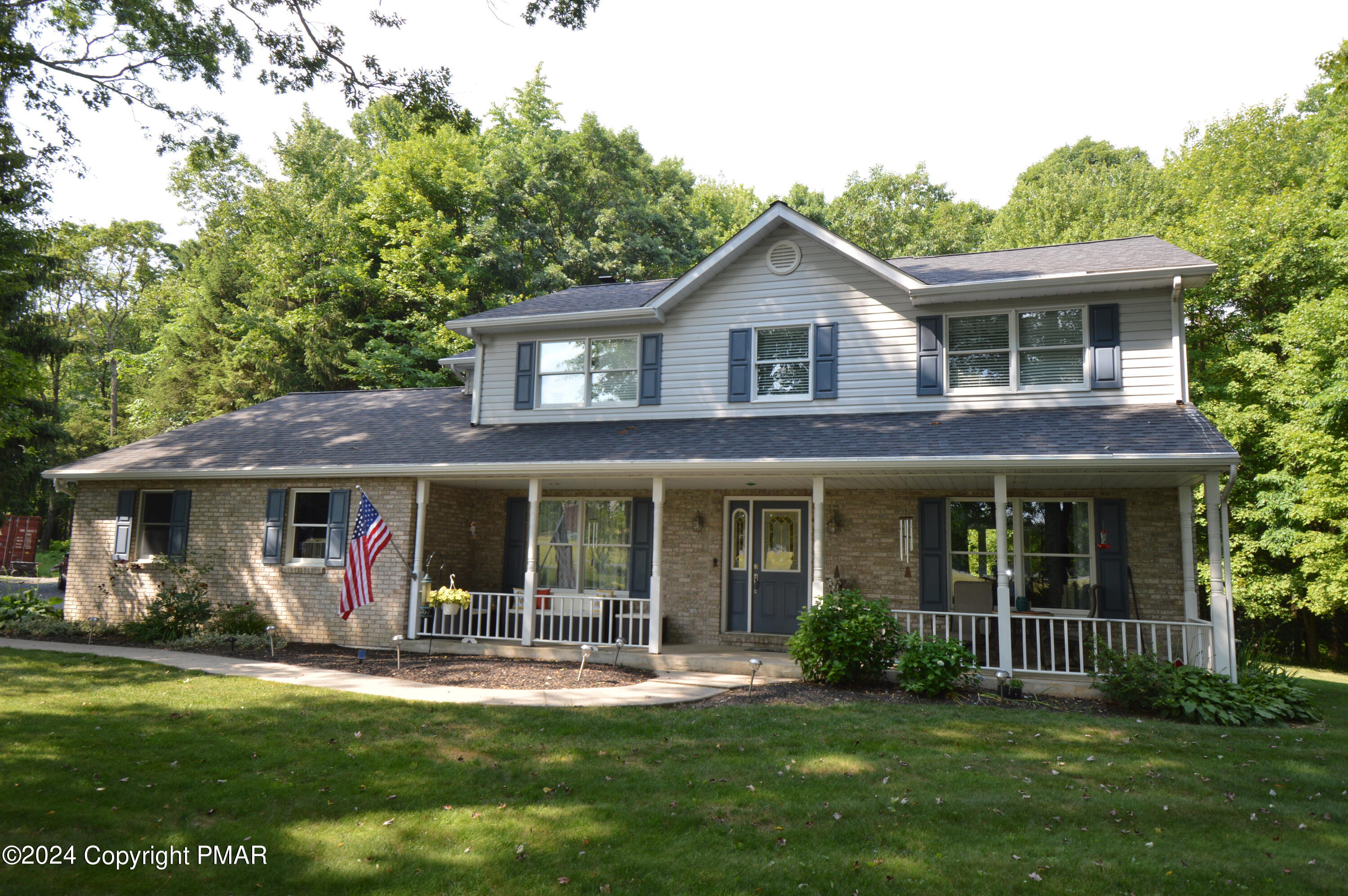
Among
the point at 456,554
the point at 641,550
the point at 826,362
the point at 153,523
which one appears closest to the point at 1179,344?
the point at 826,362

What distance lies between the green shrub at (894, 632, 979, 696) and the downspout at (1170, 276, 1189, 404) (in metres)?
4.80

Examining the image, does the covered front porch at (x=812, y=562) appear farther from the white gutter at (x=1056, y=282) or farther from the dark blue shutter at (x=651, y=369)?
the white gutter at (x=1056, y=282)

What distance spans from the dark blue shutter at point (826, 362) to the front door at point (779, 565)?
182 centimetres

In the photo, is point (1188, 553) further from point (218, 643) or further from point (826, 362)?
point (218, 643)

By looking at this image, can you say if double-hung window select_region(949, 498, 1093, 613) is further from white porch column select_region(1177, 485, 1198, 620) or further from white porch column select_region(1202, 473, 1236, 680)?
white porch column select_region(1202, 473, 1236, 680)

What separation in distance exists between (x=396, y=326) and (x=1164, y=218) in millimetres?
24019

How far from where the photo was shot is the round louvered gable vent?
1289 cm

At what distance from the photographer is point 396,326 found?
26609 mm

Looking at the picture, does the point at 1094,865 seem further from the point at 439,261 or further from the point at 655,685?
the point at 439,261

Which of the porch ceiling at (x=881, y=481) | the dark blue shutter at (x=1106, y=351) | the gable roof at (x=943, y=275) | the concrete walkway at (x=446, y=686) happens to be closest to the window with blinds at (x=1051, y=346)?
the dark blue shutter at (x=1106, y=351)

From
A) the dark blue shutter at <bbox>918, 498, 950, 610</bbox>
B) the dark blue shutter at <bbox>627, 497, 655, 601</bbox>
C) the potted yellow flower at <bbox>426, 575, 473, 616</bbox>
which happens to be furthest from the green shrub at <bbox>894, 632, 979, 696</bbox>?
the potted yellow flower at <bbox>426, 575, 473, 616</bbox>

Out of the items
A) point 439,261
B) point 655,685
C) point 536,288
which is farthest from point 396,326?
point 655,685

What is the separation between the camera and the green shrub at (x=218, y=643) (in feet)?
40.4

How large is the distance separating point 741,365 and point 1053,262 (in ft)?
17.3
